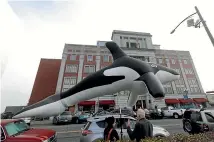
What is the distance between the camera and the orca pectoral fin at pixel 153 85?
13.7 ft

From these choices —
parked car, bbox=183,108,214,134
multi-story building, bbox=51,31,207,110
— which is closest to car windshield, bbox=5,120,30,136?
parked car, bbox=183,108,214,134

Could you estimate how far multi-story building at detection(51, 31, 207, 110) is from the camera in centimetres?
3033

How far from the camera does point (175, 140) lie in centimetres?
320

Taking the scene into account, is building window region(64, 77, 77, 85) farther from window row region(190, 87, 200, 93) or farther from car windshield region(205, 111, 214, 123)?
window row region(190, 87, 200, 93)

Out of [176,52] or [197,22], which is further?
[176,52]

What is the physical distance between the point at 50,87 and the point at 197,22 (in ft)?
111

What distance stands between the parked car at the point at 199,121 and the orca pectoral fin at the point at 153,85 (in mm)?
5460

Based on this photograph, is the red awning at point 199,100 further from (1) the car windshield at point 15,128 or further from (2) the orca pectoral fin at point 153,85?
(1) the car windshield at point 15,128

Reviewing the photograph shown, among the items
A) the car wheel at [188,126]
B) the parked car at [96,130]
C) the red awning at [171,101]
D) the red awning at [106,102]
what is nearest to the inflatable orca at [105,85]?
the parked car at [96,130]

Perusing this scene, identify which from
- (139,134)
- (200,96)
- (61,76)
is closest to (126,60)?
(139,134)

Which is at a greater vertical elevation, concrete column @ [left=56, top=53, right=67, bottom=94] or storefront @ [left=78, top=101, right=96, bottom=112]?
concrete column @ [left=56, top=53, right=67, bottom=94]

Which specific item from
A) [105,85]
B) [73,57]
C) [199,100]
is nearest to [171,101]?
[199,100]

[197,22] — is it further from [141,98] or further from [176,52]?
[176,52]

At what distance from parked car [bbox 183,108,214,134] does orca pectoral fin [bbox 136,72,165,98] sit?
17.9 ft
